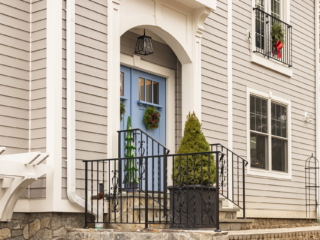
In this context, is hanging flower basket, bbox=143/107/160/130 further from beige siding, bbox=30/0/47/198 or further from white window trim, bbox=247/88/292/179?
beige siding, bbox=30/0/47/198

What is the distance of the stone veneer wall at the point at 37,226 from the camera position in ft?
23.0

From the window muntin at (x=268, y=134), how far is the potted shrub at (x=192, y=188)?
144 inches

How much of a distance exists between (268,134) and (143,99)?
3067 millimetres

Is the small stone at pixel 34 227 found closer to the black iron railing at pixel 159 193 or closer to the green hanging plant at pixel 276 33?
the black iron railing at pixel 159 193

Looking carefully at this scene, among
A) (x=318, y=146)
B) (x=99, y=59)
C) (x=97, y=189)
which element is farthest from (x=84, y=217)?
(x=318, y=146)

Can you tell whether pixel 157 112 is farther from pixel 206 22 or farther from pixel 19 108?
pixel 19 108

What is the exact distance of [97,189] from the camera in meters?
7.31

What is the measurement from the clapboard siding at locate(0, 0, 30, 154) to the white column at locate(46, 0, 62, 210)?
1.08ft

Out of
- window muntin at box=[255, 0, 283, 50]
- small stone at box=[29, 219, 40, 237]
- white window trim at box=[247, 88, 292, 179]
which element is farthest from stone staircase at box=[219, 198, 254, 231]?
window muntin at box=[255, 0, 283, 50]

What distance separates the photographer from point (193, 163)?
7352 millimetres

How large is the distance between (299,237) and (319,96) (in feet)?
17.5

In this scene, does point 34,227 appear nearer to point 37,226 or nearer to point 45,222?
point 37,226

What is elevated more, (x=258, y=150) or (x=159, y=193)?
(x=258, y=150)

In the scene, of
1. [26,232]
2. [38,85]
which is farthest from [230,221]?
[38,85]
